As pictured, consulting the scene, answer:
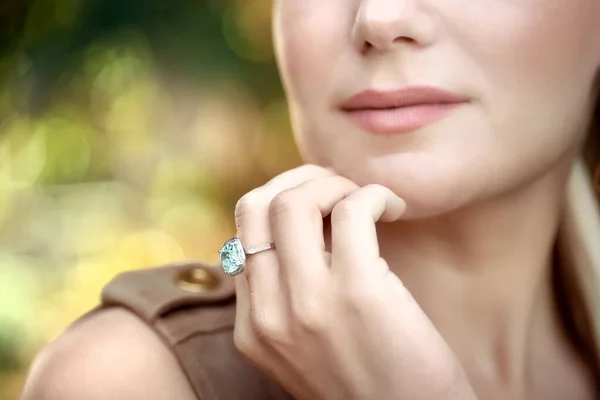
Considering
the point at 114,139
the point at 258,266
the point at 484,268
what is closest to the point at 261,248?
the point at 258,266

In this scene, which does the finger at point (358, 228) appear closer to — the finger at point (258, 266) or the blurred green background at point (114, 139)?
the finger at point (258, 266)

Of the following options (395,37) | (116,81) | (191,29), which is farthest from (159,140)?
(395,37)

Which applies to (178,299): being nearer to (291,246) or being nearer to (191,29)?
(291,246)

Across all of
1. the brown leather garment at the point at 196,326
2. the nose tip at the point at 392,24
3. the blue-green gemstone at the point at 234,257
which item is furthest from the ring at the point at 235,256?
the nose tip at the point at 392,24

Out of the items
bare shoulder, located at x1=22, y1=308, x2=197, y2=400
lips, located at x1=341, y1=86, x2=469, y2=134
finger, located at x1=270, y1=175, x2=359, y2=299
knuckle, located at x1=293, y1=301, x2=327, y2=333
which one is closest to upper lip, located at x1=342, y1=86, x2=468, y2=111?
lips, located at x1=341, y1=86, x2=469, y2=134

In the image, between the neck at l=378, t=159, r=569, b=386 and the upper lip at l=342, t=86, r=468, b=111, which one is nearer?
the upper lip at l=342, t=86, r=468, b=111

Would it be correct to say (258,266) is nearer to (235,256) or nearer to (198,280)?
(235,256)

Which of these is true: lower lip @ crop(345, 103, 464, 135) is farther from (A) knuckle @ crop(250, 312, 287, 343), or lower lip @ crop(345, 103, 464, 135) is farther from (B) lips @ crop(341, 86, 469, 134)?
(A) knuckle @ crop(250, 312, 287, 343)
